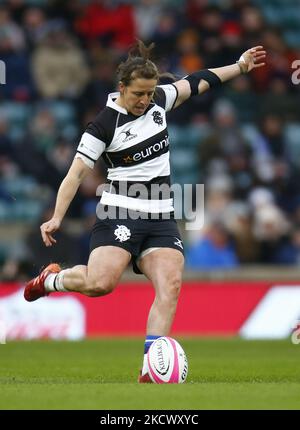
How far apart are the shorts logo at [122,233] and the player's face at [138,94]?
88cm

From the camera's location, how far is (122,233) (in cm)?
935

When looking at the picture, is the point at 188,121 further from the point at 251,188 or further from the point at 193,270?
the point at 193,270

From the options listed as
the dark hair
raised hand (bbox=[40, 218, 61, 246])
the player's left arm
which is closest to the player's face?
the dark hair

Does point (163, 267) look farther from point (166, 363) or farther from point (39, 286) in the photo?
point (39, 286)

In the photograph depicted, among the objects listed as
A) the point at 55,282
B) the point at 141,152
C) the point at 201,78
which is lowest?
the point at 55,282

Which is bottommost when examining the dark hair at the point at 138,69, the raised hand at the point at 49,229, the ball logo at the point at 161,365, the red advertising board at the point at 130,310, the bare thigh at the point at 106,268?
the ball logo at the point at 161,365

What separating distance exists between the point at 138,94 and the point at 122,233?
1.06m

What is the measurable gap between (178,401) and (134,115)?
2.74 m

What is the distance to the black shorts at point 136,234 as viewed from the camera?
369 inches

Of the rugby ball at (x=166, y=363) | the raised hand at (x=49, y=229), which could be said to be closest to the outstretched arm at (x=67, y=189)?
the raised hand at (x=49, y=229)

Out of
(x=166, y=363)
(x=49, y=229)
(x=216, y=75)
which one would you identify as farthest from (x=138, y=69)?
(x=166, y=363)

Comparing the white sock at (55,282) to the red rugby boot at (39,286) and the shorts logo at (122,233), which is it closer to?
the red rugby boot at (39,286)

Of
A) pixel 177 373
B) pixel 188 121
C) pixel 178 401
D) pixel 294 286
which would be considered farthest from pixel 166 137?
pixel 188 121

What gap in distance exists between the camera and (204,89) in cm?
1012
